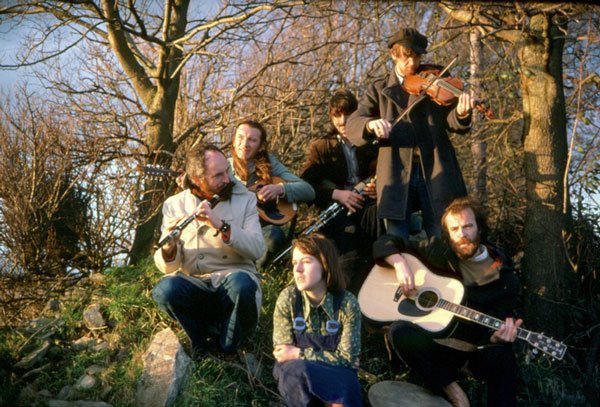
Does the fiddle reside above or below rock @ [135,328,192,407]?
above

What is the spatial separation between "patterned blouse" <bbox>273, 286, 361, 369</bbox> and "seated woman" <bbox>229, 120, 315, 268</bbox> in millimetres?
1301

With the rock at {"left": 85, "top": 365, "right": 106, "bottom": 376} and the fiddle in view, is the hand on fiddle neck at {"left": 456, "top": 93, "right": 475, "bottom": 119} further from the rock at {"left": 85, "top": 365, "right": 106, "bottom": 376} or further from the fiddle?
the rock at {"left": 85, "top": 365, "right": 106, "bottom": 376}

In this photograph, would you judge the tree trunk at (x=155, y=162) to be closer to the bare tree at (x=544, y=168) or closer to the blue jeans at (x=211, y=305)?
the blue jeans at (x=211, y=305)

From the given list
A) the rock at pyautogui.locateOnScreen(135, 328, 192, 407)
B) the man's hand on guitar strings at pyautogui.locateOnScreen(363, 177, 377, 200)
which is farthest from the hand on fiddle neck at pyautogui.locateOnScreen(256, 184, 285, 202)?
the rock at pyautogui.locateOnScreen(135, 328, 192, 407)

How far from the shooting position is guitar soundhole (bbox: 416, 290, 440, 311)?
4.13 meters

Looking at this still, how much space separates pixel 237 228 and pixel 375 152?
5.07 feet

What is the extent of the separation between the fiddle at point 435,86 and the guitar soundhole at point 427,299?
4.16 feet

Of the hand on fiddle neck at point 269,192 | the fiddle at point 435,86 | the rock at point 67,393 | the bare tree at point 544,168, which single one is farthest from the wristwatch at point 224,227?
the bare tree at point 544,168

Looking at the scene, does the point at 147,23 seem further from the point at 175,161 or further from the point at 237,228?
the point at 237,228

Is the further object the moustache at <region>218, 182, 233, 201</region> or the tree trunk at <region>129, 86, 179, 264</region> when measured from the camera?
the tree trunk at <region>129, 86, 179, 264</region>

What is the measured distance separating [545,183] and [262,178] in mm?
2260

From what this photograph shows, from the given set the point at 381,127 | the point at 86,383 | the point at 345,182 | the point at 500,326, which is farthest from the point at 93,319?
the point at 500,326

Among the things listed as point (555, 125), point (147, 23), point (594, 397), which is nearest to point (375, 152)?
point (555, 125)

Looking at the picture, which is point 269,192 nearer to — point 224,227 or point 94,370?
point 224,227
